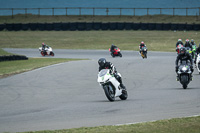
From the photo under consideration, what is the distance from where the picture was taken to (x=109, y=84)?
12.0 meters

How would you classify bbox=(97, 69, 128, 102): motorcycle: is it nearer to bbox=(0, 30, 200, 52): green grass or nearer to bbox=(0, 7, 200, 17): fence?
bbox=(0, 30, 200, 52): green grass

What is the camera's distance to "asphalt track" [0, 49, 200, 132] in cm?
909

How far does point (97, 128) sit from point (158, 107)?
10.1 ft

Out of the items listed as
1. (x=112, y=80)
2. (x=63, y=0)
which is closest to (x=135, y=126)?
(x=112, y=80)

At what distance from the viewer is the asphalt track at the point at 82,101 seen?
9094 mm

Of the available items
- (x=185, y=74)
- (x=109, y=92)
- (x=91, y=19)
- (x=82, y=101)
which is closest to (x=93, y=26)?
(x=91, y=19)

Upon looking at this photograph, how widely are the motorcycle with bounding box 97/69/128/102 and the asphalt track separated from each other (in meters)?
0.24

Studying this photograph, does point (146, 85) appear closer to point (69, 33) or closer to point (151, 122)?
point (151, 122)

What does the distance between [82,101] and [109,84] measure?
96 centimetres

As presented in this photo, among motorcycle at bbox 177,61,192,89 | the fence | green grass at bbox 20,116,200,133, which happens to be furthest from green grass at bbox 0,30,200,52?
green grass at bbox 20,116,200,133

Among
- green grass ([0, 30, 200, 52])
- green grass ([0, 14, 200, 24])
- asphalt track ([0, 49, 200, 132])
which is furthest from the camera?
green grass ([0, 14, 200, 24])

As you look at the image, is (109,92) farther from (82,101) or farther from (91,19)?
(91,19)

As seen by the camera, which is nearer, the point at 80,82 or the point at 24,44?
the point at 80,82

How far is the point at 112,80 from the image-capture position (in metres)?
11.9
